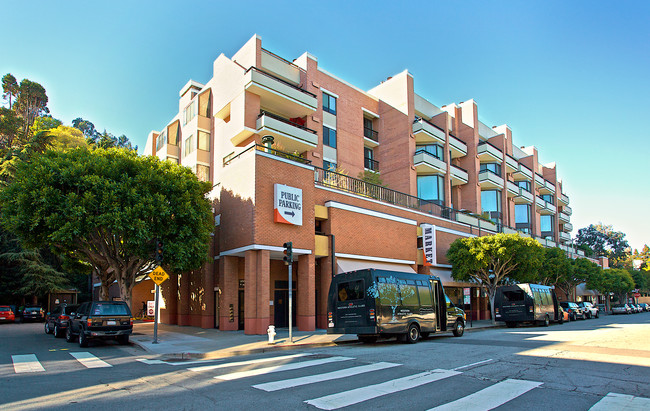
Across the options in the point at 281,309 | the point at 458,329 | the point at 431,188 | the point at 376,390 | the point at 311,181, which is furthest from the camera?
the point at 431,188

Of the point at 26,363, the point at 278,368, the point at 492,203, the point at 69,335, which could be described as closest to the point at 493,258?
the point at 492,203

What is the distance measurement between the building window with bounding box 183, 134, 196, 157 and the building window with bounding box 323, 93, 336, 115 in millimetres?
10511

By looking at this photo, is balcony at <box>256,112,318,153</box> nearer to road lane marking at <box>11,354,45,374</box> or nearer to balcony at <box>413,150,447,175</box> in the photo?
balcony at <box>413,150,447,175</box>

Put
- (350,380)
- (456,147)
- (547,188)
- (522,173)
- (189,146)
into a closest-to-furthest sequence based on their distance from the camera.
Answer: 1. (350,380)
2. (189,146)
3. (456,147)
4. (522,173)
5. (547,188)

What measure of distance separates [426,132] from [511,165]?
18.9 metres

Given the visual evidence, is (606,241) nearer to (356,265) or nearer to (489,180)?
(489,180)

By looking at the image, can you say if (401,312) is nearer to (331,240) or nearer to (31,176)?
(331,240)

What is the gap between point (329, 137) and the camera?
33.7 metres

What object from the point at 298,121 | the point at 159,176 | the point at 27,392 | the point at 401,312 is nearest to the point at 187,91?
the point at 298,121

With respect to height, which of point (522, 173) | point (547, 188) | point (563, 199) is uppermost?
point (522, 173)

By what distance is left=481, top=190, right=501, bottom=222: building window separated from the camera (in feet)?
159

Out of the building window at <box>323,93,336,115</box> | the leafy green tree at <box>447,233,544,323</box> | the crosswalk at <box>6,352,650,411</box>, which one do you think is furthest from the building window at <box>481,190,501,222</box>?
the crosswalk at <box>6,352,650,411</box>

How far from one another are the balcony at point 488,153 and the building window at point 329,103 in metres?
19.7

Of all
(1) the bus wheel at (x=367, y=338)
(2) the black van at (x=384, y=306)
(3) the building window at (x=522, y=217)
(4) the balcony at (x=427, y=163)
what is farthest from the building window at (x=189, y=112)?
(3) the building window at (x=522, y=217)
